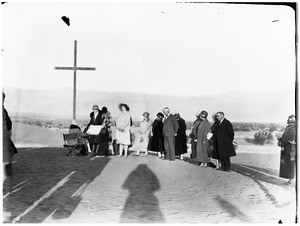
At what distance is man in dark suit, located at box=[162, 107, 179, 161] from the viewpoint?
38.2 feet

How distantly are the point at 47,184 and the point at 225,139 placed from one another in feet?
13.7

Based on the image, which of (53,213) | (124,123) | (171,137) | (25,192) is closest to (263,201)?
(53,213)

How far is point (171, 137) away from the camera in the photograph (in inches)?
463

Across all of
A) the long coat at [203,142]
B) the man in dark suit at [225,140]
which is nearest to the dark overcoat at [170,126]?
the long coat at [203,142]

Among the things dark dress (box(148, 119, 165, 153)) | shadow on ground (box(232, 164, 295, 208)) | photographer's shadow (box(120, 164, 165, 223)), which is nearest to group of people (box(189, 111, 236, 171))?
shadow on ground (box(232, 164, 295, 208))

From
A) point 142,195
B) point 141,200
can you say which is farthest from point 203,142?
point 141,200

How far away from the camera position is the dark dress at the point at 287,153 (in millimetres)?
7781

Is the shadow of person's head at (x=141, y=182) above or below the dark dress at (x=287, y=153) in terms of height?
below

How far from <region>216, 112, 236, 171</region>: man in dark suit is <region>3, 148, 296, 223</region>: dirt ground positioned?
38 centimetres

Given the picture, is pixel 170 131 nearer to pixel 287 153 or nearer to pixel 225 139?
pixel 225 139

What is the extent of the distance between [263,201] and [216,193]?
0.85 metres

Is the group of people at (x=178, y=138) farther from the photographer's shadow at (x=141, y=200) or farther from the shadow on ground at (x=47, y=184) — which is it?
the photographer's shadow at (x=141, y=200)

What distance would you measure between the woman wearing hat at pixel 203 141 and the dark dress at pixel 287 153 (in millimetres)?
2731

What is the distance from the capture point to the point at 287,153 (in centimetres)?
798
